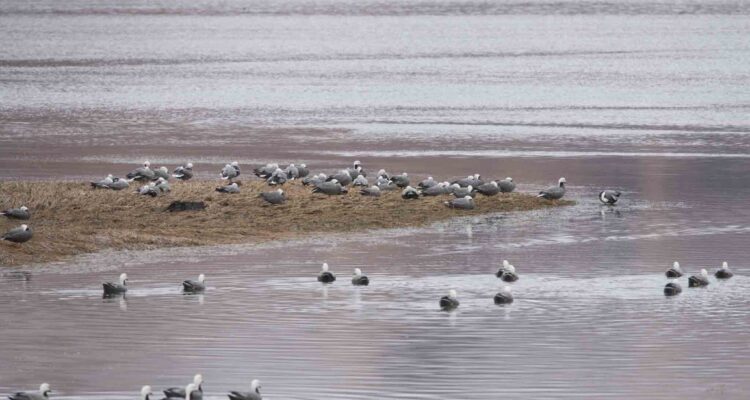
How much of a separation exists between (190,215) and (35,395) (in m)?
15.9

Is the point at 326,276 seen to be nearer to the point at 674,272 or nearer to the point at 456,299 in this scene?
the point at 456,299

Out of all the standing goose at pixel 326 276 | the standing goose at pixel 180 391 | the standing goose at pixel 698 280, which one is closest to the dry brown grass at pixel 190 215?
the standing goose at pixel 326 276

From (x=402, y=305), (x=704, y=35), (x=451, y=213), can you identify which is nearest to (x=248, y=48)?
(x=704, y=35)

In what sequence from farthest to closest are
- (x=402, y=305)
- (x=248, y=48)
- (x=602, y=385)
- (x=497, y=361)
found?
(x=248, y=48) → (x=402, y=305) → (x=497, y=361) → (x=602, y=385)

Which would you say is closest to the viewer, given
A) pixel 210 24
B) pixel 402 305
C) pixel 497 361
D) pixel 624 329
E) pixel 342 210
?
pixel 497 361

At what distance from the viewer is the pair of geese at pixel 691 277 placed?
27.1 metres

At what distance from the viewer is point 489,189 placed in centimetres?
3828

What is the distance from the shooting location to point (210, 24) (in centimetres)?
15550

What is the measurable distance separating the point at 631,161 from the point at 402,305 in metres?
23.2

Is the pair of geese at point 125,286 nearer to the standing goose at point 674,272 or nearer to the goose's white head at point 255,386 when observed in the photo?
the goose's white head at point 255,386

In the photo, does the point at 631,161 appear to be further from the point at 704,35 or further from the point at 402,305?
the point at 704,35

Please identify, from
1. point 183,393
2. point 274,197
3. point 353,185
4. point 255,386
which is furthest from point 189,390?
point 353,185

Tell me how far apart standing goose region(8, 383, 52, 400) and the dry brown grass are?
1030cm

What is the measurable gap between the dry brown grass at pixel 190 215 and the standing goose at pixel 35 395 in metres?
10.3
